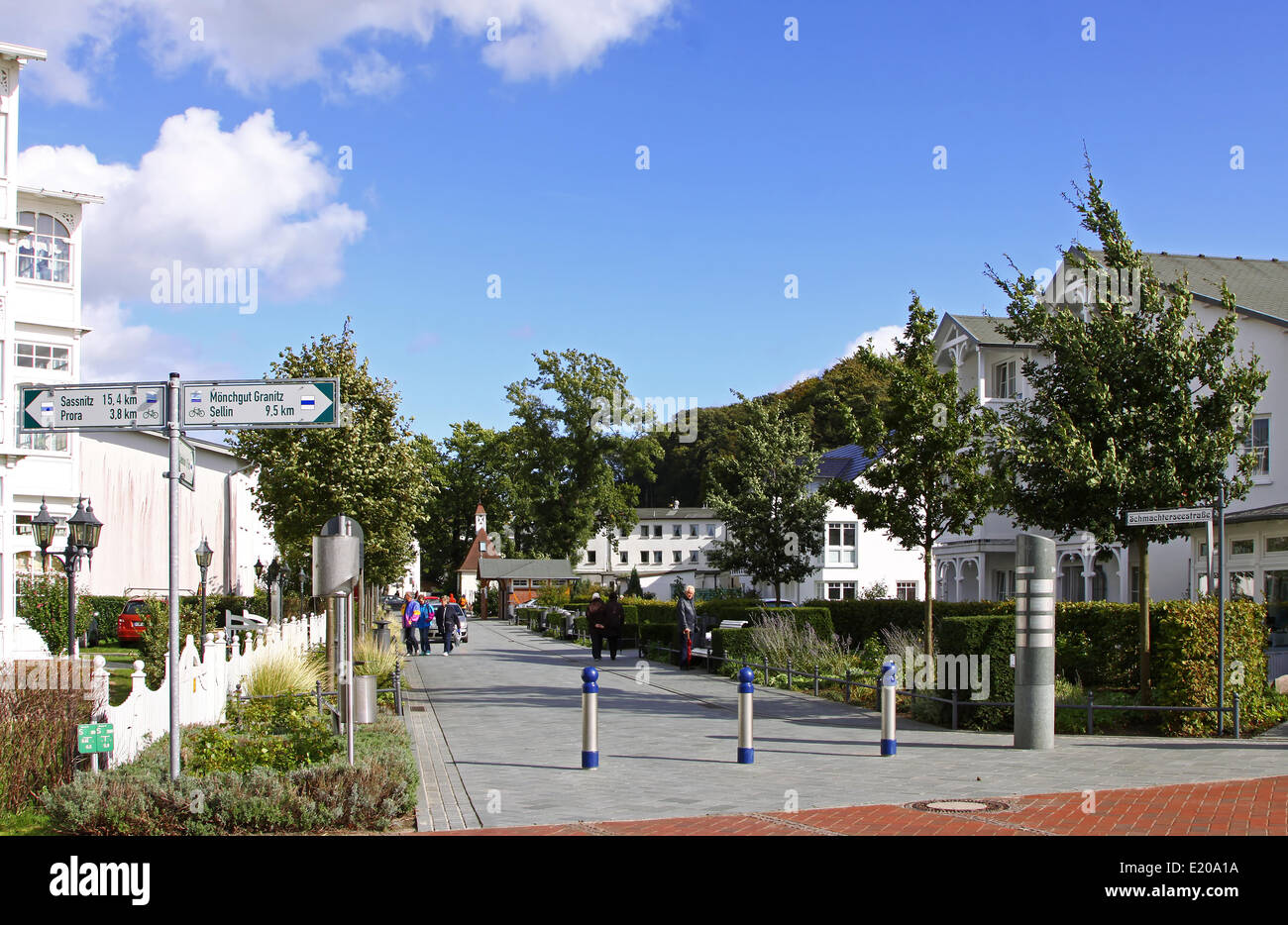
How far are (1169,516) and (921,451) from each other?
5751 millimetres

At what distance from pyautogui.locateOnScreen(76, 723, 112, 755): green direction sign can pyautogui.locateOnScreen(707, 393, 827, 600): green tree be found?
90.9 ft

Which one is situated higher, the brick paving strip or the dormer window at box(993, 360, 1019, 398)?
the dormer window at box(993, 360, 1019, 398)

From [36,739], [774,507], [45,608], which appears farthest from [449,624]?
[36,739]

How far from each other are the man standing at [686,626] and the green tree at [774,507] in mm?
11639

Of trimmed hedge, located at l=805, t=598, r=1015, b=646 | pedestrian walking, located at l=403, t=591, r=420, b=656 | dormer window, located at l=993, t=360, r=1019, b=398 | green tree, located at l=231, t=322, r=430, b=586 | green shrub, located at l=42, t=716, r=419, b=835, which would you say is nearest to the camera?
green shrub, located at l=42, t=716, r=419, b=835

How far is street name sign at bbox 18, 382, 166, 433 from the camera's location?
8984 mm

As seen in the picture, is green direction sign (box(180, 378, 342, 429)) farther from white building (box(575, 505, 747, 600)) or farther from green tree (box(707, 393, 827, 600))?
white building (box(575, 505, 747, 600))

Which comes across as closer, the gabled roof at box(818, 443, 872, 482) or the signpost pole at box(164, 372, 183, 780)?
the signpost pole at box(164, 372, 183, 780)

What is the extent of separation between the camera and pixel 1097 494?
15.0 m

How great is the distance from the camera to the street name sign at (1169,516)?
43.1ft

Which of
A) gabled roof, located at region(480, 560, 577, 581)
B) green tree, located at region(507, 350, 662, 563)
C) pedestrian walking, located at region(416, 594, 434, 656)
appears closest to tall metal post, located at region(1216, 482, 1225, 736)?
pedestrian walking, located at region(416, 594, 434, 656)

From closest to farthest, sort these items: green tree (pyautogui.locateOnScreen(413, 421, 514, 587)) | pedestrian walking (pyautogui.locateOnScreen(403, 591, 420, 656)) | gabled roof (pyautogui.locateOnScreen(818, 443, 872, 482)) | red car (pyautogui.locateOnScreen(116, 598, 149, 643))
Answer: pedestrian walking (pyautogui.locateOnScreen(403, 591, 420, 656)), red car (pyautogui.locateOnScreen(116, 598, 149, 643)), gabled roof (pyautogui.locateOnScreen(818, 443, 872, 482)), green tree (pyautogui.locateOnScreen(413, 421, 514, 587))

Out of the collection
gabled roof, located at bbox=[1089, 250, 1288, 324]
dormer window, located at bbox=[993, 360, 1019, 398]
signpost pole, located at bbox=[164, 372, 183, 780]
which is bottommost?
signpost pole, located at bbox=[164, 372, 183, 780]
